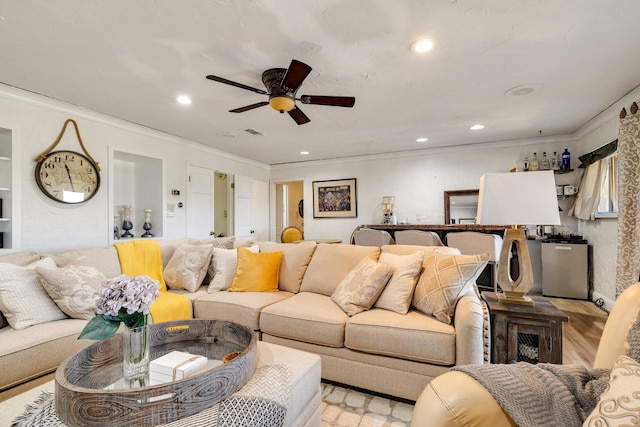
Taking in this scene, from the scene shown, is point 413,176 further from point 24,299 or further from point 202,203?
point 24,299

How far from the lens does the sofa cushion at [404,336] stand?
1.73 m

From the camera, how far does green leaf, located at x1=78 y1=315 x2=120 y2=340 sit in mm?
1199

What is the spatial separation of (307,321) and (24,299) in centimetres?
185

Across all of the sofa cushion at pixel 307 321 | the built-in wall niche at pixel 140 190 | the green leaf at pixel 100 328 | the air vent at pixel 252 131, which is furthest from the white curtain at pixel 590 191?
the built-in wall niche at pixel 140 190

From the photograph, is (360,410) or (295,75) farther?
(295,75)

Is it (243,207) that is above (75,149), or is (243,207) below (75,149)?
below

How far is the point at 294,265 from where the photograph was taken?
2875mm

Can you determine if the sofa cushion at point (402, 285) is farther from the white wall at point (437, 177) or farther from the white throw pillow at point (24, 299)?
the white wall at point (437, 177)

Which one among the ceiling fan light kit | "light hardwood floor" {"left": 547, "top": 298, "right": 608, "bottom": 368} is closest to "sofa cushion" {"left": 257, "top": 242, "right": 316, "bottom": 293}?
the ceiling fan light kit

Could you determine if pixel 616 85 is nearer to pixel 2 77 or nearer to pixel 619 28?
pixel 619 28

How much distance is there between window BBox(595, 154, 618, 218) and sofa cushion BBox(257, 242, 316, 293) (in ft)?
12.1

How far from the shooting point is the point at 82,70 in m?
2.44

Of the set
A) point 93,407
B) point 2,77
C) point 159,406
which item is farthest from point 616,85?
point 2,77

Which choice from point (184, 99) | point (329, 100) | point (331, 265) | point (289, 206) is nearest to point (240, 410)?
point (331, 265)
